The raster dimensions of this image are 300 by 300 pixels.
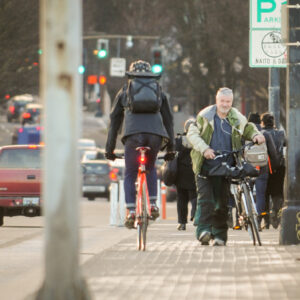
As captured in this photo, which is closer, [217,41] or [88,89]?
[217,41]

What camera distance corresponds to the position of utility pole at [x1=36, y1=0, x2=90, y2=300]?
718cm

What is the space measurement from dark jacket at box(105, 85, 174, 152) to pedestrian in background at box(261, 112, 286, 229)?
263 inches

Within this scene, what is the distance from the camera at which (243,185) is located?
1432 centimetres

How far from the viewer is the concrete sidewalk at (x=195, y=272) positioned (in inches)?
347

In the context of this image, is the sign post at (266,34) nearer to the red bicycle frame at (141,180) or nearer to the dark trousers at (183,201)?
the dark trousers at (183,201)

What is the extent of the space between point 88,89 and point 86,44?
35.8 meters

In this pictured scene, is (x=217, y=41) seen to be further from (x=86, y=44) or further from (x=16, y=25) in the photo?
(x=86, y=44)

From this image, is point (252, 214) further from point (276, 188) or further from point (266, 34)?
point (276, 188)

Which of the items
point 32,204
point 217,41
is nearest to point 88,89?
point 217,41

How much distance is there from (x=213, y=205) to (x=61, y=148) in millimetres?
6927

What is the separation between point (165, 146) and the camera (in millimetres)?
13688

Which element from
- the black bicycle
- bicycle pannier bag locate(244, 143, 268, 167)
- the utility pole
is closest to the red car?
bicycle pannier bag locate(244, 143, 268, 167)

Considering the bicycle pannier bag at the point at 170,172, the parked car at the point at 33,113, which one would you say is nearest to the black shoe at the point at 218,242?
the bicycle pannier bag at the point at 170,172

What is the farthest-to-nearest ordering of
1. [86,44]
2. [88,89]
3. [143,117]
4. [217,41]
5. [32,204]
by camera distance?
[88,89]
[86,44]
[217,41]
[32,204]
[143,117]
